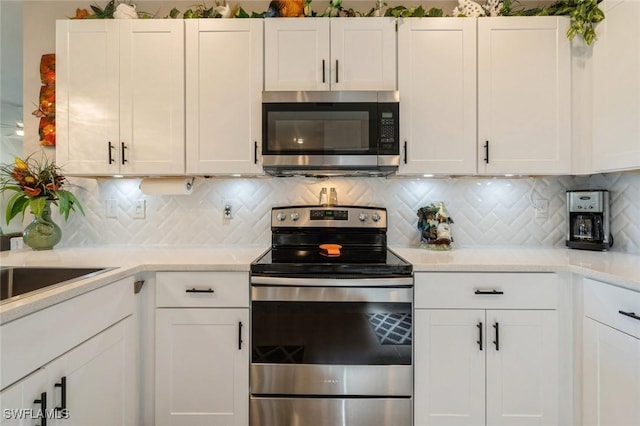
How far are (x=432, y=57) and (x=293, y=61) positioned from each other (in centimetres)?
78

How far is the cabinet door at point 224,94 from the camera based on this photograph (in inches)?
72.1

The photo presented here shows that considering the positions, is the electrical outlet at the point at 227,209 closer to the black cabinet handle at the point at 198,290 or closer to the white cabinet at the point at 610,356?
the black cabinet handle at the point at 198,290

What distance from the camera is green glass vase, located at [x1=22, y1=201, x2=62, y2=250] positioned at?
1901 millimetres

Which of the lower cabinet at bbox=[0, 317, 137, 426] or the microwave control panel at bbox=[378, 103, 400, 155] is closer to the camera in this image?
the lower cabinet at bbox=[0, 317, 137, 426]

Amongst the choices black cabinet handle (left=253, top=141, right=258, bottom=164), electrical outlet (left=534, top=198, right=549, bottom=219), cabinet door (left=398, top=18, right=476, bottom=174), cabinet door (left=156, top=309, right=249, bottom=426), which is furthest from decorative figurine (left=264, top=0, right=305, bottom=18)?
electrical outlet (left=534, top=198, right=549, bottom=219)

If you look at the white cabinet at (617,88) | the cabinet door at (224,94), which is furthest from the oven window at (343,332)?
the white cabinet at (617,88)

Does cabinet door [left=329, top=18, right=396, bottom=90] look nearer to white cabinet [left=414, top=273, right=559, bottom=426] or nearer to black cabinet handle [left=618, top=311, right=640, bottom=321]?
white cabinet [left=414, top=273, right=559, bottom=426]

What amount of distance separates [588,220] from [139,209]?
9.18 ft

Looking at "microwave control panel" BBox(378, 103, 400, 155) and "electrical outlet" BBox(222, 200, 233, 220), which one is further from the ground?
"microwave control panel" BBox(378, 103, 400, 155)

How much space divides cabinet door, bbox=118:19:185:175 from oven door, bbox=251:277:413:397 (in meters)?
1.07

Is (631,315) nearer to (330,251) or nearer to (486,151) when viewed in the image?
(486,151)

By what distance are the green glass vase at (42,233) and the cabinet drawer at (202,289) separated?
36.4 inches

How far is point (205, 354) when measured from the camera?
60.4 inches

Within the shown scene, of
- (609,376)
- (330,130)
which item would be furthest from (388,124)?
(609,376)
